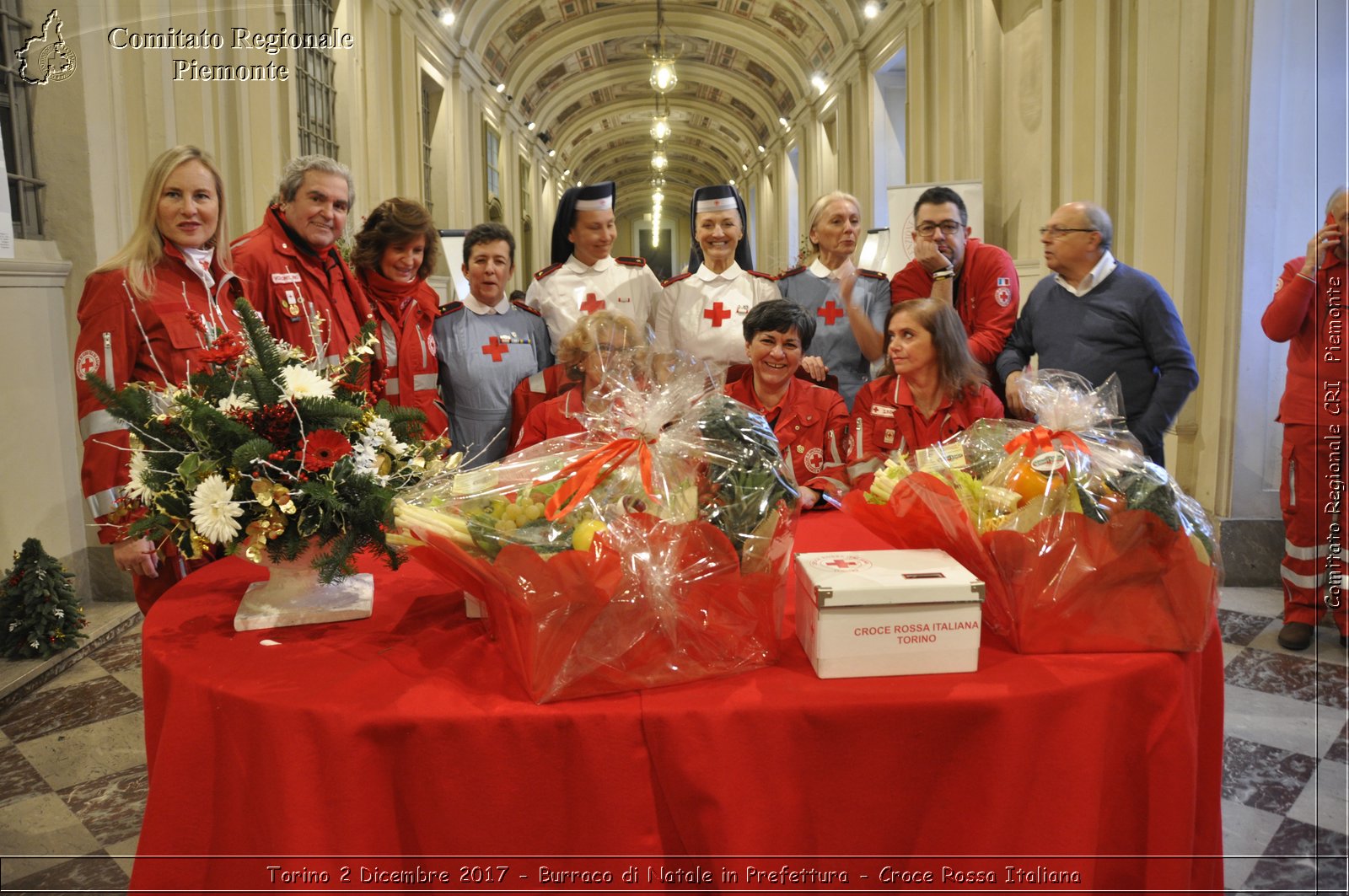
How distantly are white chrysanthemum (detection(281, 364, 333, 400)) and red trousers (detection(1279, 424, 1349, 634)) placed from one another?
3.79 meters

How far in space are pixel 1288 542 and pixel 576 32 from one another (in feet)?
49.1

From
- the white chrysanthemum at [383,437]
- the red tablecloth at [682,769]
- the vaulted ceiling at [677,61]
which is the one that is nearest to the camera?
the red tablecloth at [682,769]

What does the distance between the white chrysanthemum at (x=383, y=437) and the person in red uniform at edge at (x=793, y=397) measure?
1321mm

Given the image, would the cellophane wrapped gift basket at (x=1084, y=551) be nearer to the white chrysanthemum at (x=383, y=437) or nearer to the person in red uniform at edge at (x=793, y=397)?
the white chrysanthemum at (x=383, y=437)

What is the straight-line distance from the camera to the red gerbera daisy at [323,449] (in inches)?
62.4

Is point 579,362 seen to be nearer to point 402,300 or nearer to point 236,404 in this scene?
point 402,300

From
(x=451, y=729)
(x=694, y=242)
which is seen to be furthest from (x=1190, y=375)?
(x=451, y=729)

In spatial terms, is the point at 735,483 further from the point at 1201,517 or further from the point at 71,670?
the point at 71,670

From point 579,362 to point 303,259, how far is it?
1067 mm

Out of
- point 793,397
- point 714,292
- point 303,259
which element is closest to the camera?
point 793,397

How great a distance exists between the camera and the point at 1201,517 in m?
1.53

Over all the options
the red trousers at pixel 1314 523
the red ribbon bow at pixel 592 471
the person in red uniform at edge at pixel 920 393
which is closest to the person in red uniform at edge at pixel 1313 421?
the red trousers at pixel 1314 523

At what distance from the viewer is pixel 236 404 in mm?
1603

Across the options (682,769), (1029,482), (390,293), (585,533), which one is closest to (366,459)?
Result: (585,533)
